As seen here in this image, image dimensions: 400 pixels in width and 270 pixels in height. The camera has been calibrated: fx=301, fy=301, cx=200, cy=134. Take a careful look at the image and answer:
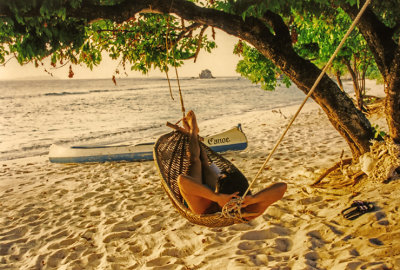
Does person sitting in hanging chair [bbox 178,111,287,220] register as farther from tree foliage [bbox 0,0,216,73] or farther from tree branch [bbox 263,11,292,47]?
tree branch [bbox 263,11,292,47]

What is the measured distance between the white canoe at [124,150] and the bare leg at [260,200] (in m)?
4.91

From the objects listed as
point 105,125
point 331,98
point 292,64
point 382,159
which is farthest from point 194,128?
point 105,125

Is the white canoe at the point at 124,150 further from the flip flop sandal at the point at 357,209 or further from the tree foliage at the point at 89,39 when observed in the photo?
the flip flop sandal at the point at 357,209

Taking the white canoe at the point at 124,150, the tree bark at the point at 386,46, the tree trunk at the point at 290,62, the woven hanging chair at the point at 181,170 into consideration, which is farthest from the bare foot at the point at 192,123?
the white canoe at the point at 124,150

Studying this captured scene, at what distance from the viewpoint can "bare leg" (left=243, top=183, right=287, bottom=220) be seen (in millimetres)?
2395

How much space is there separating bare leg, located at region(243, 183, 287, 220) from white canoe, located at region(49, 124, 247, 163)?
491 cm

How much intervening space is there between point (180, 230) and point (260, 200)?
1662 mm

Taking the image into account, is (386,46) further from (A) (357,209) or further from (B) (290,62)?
(A) (357,209)

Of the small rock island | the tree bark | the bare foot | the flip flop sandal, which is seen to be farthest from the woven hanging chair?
the small rock island

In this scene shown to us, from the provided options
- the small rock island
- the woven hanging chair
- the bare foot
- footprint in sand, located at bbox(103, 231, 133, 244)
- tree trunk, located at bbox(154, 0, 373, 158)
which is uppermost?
the small rock island

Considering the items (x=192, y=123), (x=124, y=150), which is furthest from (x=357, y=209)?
(x=124, y=150)

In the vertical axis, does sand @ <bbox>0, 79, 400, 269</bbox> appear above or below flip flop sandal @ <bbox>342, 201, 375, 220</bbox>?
below

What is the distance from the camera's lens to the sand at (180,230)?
2.87m

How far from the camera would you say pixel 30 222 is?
171 inches
